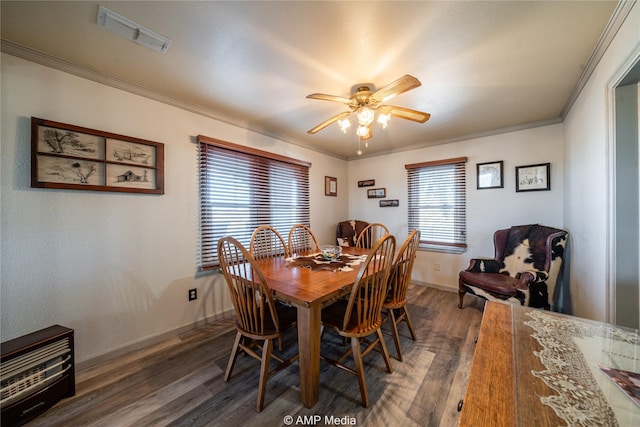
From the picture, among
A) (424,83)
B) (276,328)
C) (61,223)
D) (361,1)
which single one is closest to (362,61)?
(361,1)

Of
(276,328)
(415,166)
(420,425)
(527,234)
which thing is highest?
(415,166)

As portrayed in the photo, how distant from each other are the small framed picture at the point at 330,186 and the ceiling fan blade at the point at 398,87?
2325mm

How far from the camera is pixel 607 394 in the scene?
2.03 feet

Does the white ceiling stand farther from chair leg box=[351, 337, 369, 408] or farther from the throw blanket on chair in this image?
chair leg box=[351, 337, 369, 408]

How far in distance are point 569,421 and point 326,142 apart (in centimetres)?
354

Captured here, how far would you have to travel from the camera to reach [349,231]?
4.07m

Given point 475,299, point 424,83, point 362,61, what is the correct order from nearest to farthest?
point 362,61
point 424,83
point 475,299

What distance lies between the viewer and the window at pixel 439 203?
336 cm

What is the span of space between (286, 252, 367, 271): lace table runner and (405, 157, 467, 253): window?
1.83 metres

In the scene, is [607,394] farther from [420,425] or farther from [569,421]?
[420,425]

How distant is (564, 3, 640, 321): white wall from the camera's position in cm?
145

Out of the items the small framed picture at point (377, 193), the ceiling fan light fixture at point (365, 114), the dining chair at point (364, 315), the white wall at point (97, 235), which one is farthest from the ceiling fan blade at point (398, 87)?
the small framed picture at point (377, 193)

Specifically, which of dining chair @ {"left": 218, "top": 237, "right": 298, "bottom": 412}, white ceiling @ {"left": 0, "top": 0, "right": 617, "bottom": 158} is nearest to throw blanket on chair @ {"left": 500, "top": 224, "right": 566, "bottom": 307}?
white ceiling @ {"left": 0, "top": 0, "right": 617, "bottom": 158}

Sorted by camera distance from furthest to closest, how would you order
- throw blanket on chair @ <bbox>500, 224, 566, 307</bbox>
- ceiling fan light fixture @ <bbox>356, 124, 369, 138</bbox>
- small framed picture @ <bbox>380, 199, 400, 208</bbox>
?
small framed picture @ <bbox>380, 199, 400, 208</bbox>
throw blanket on chair @ <bbox>500, 224, 566, 307</bbox>
ceiling fan light fixture @ <bbox>356, 124, 369, 138</bbox>
